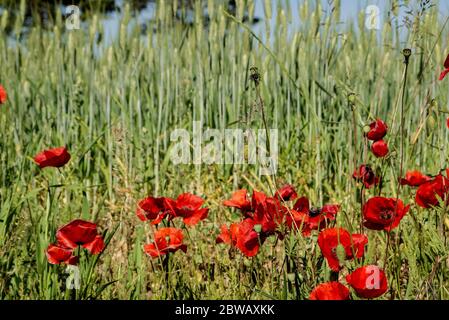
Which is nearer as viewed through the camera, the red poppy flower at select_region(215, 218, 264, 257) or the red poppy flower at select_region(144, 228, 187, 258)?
the red poppy flower at select_region(215, 218, 264, 257)

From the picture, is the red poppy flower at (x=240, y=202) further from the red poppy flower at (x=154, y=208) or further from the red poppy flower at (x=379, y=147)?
the red poppy flower at (x=379, y=147)

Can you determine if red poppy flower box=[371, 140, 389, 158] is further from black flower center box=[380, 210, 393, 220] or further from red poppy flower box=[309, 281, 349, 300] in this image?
red poppy flower box=[309, 281, 349, 300]

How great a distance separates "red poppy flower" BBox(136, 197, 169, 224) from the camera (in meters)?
1.11

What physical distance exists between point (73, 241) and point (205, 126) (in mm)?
1374

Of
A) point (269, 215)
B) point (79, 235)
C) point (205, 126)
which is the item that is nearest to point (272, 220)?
point (269, 215)

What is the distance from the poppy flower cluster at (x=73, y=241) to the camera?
999mm

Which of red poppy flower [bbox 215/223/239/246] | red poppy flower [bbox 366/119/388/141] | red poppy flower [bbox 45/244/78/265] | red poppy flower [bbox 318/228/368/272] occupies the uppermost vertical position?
red poppy flower [bbox 366/119/388/141]

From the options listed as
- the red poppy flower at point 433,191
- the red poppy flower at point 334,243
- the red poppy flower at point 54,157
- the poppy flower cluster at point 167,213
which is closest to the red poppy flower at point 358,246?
the red poppy flower at point 334,243

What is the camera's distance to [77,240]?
3.36ft

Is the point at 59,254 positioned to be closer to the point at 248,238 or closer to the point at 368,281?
the point at 248,238

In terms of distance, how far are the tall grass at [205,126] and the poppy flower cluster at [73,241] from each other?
0.13m

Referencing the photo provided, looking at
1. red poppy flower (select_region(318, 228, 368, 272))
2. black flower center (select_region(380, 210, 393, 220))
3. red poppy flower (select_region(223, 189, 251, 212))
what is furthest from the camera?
red poppy flower (select_region(223, 189, 251, 212))

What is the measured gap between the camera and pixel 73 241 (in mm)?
1024

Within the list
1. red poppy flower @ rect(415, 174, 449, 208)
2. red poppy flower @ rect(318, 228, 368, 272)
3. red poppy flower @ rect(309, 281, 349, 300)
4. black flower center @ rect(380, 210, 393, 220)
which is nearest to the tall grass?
red poppy flower @ rect(415, 174, 449, 208)
